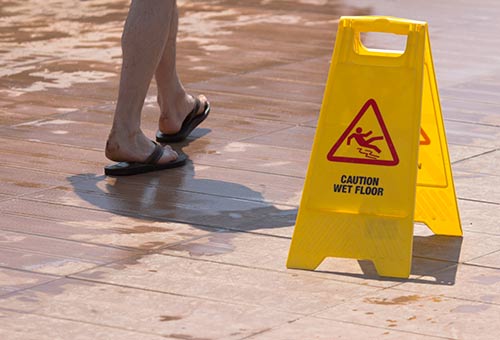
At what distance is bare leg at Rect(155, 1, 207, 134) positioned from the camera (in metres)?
7.13

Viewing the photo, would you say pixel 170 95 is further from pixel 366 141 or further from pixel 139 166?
pixel 366 141

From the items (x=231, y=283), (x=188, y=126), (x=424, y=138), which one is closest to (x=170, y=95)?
(x=188, y=126)

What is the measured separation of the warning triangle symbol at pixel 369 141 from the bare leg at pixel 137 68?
5.15 feet

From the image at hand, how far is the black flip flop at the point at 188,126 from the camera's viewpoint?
23.7ft

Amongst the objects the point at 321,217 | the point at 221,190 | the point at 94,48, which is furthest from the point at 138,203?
the point at 94,48

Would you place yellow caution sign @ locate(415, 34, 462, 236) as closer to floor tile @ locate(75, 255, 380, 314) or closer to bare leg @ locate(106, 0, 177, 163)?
floor tile @ locate(75, 255, 380, 314)

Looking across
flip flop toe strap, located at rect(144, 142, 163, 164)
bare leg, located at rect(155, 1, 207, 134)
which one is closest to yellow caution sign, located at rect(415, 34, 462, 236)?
flip flop toe strap, located at rect(144, 142, 163, 164)

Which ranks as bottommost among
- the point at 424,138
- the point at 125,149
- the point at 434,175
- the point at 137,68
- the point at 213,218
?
the point at 213,218

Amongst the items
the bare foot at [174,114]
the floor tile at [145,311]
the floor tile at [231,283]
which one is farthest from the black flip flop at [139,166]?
the floor tile at [145,311]

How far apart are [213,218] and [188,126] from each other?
1.65 m

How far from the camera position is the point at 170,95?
23.6ft

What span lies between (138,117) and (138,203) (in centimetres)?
72

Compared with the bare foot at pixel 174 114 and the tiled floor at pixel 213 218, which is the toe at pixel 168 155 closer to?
the tiled floor at pixel 213 218

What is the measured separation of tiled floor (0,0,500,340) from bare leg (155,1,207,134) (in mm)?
166
